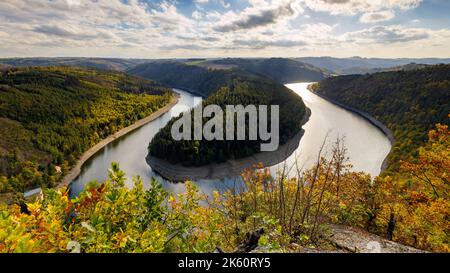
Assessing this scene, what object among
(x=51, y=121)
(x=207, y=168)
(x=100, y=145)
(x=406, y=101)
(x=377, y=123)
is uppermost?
(x=406, y=101)

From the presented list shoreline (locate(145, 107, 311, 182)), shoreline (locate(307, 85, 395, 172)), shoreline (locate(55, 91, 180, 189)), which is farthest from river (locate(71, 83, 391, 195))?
shoreline (locate(145, 107, 311, 182))

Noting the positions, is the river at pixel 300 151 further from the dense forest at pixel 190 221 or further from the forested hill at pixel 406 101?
the dense forest at pixel 190 221

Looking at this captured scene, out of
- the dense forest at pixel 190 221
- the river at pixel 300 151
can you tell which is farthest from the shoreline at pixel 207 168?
the dense forest at pixel 190 221

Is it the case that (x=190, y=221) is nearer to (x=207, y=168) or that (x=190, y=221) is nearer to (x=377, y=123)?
(x=207, y=168)

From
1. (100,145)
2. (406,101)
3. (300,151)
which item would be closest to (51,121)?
(100,145)
